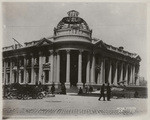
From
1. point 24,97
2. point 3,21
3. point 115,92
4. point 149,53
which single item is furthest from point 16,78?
point 149,53

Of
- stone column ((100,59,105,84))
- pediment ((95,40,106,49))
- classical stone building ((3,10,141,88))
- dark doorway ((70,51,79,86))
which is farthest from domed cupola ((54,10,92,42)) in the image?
stone column ((100,59,105,84))

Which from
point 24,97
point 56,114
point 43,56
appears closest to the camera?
point 56,114

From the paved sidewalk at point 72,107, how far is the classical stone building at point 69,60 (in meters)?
0.92

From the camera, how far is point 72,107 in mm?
12352

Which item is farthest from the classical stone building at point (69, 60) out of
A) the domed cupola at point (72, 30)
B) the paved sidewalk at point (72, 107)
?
the paved sidewalk at point (72, 107)

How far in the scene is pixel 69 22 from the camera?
14.0m

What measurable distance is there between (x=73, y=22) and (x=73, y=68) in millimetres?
1754

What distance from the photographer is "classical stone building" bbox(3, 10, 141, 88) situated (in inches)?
531

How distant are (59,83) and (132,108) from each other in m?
2.82

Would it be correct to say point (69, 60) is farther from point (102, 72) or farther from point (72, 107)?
point (72, 107)

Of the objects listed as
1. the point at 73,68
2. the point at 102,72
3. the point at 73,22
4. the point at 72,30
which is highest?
the point at 73,22

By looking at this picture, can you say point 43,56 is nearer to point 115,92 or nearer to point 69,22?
point 69,22

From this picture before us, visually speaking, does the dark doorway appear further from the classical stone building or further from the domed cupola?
the domed cupola

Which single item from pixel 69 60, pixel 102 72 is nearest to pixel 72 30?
pixel 69 60
